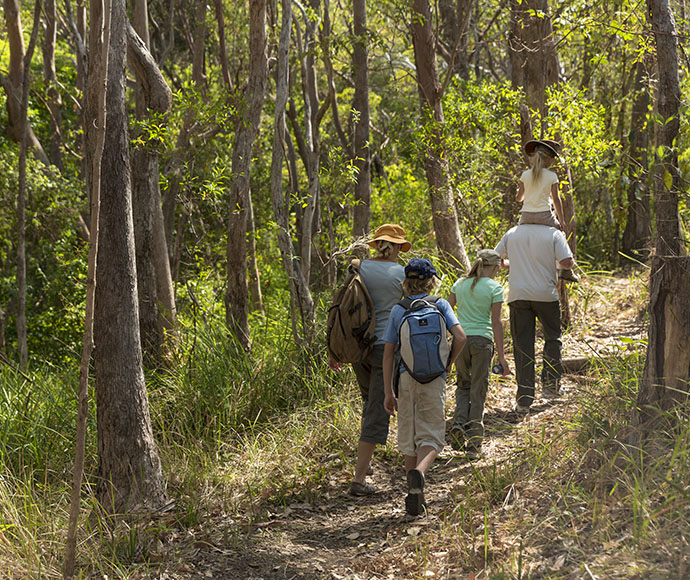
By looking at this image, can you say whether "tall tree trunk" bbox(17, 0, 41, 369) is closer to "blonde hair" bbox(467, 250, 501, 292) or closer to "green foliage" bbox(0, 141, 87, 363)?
"green foliage" bbox(0, 141, 87, 363)

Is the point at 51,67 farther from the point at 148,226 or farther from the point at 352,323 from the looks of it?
the point at 352,323

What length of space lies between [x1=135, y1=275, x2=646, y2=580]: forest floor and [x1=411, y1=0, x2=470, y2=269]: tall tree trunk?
3.53m

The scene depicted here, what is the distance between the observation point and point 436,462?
649 cm

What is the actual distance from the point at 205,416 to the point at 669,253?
4463 mm

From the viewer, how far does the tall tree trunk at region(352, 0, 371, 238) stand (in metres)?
10.8

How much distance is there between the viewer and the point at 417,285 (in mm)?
5359

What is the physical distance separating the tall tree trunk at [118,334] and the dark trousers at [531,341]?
3363 millimetres

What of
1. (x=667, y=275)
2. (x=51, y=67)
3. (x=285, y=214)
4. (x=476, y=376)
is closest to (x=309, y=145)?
(x=285, y=214)

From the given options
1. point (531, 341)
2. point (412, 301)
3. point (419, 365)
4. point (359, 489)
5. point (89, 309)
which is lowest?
point (359, 489)

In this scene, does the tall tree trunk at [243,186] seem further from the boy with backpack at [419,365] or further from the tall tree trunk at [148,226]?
the boy with backpack at [419,365]

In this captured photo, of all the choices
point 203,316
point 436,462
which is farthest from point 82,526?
point 203,316

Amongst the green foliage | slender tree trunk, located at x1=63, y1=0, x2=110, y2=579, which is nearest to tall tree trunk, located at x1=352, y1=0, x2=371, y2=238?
the green foliage

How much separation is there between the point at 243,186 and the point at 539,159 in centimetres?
333

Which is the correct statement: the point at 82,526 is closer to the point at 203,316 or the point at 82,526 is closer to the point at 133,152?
the point at 203,316
